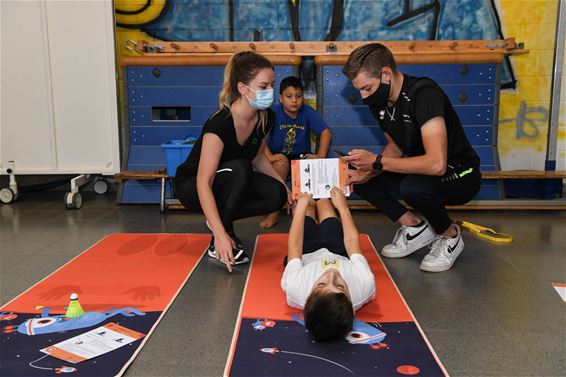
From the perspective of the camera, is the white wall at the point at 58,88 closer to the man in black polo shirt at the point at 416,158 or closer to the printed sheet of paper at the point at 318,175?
the printed sheet of paper at the point at 318,175

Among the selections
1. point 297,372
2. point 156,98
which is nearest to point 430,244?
point 297,372

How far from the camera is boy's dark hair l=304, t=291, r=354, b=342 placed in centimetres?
152

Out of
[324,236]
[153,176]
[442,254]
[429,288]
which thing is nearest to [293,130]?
[153,176]

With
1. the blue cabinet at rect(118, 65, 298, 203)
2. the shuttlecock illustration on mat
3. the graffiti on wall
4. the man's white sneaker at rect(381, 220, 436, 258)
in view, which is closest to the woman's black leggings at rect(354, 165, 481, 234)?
the man's white sneaker at rect(381, 220, 436, 258)

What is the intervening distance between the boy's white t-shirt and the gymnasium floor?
0.23 metres

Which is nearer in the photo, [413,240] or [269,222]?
[413,240]

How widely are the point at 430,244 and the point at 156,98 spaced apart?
2.31m

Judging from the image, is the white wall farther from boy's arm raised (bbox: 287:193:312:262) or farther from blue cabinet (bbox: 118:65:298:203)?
boy's arm raised (bbox: 287:193:312:262)

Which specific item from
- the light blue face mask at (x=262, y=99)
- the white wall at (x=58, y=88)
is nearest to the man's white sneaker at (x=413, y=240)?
the light blue face mask at (x=262, y=99)

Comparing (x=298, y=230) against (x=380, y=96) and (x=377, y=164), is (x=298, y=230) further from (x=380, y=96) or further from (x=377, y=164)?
(x=380, y=96)

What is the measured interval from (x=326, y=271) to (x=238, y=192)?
0.85m

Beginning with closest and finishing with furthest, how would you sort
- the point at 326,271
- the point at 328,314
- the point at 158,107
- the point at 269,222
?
1. the point at 328,314
2. the point at 326,271
3. the point at 269,222
4. the point at 158,107

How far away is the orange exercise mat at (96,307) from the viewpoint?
1534mm

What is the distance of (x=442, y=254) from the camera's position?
2432mm
